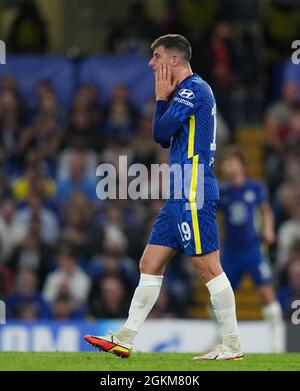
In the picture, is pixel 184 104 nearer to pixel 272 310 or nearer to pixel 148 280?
pixel 148 280

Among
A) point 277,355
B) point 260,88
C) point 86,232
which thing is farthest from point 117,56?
point 277,355

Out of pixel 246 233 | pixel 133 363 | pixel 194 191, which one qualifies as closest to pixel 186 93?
pixel 194 191

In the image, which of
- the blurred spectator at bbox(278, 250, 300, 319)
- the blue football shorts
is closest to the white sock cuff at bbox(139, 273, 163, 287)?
the blue football shorts

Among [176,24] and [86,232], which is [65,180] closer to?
[86,232]

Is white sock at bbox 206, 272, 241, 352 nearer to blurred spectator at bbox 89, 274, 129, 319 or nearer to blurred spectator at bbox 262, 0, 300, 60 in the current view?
blurred spectator at bbox 89, 274, 129, 319

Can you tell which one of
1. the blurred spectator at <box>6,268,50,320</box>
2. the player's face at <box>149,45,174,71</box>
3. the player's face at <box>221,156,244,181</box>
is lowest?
the blurred spectator at <box>6,268,50,320</box>

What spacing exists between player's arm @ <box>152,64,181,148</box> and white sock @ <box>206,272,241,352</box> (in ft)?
3.53

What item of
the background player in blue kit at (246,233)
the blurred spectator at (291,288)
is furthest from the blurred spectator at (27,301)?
the blurred spectator at (291,288)

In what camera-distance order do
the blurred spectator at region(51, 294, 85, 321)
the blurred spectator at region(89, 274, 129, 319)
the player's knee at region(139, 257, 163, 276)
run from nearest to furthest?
1. the player's knee at region(139, 257, 163, 276)
2. the blurred spectator at region(89, 274, 129, 319)
3. the blurred spectator at region(51, 294, 85, 321)

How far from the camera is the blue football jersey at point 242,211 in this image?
15.3 m

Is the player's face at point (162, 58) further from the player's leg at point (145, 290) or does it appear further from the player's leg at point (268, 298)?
the player's leg at point (268, 298)

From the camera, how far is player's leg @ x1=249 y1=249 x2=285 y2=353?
14.6 metres

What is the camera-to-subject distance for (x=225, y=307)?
32.5 ft

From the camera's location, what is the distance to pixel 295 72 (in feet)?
64.7
